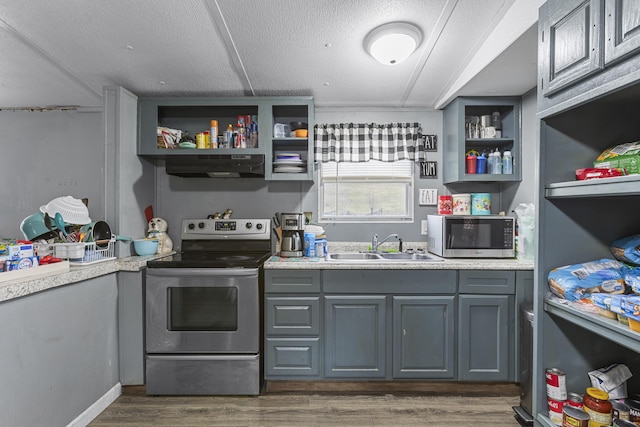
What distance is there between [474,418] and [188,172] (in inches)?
102

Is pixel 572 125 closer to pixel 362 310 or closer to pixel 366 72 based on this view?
pixel 366 72

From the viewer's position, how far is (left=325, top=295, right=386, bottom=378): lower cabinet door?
7.30 feet

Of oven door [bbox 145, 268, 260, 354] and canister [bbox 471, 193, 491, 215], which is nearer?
oven door [bbox 145, 268, 260, 354]

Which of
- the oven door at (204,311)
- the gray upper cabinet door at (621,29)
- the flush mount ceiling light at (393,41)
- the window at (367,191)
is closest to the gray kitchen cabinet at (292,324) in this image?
the oven door at (204,311)

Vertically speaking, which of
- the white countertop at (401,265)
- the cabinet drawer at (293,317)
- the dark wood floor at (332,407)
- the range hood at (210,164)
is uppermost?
the range hood at (210,164)

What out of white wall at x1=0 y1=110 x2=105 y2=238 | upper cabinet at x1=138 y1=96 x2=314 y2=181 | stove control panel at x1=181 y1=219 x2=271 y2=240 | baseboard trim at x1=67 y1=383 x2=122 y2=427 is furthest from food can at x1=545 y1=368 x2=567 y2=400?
white wall at x1=0 y1=110 x2=105 y2=238

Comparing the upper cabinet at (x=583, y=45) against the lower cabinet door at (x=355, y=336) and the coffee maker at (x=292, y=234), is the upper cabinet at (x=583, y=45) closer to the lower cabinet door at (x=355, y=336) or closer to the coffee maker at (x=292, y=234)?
the lower cabinet door at (x=355, y=336)

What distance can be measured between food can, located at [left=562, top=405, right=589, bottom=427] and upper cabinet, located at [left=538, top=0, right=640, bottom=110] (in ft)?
3.51

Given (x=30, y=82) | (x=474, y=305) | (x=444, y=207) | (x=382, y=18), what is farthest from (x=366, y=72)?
(x=30, y=82)

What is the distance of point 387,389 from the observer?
2.27 m

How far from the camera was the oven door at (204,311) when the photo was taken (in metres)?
2.17

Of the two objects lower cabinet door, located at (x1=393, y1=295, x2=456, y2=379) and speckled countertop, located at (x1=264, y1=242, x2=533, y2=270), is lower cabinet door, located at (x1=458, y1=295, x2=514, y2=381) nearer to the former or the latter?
lower cabinet door, located at (x1=393, y1=295, x2=456, y2=379)

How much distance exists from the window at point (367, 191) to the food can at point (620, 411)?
1.92 metres

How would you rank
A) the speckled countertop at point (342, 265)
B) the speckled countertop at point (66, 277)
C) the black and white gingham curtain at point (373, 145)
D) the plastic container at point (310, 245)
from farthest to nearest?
1. the black and white gingham curtain at point (373, 145)
2. the plastic container at point (310, 245)
3. the speckled countertop at point (342, 265)
4. the speckled countertop at point (66, 277)
